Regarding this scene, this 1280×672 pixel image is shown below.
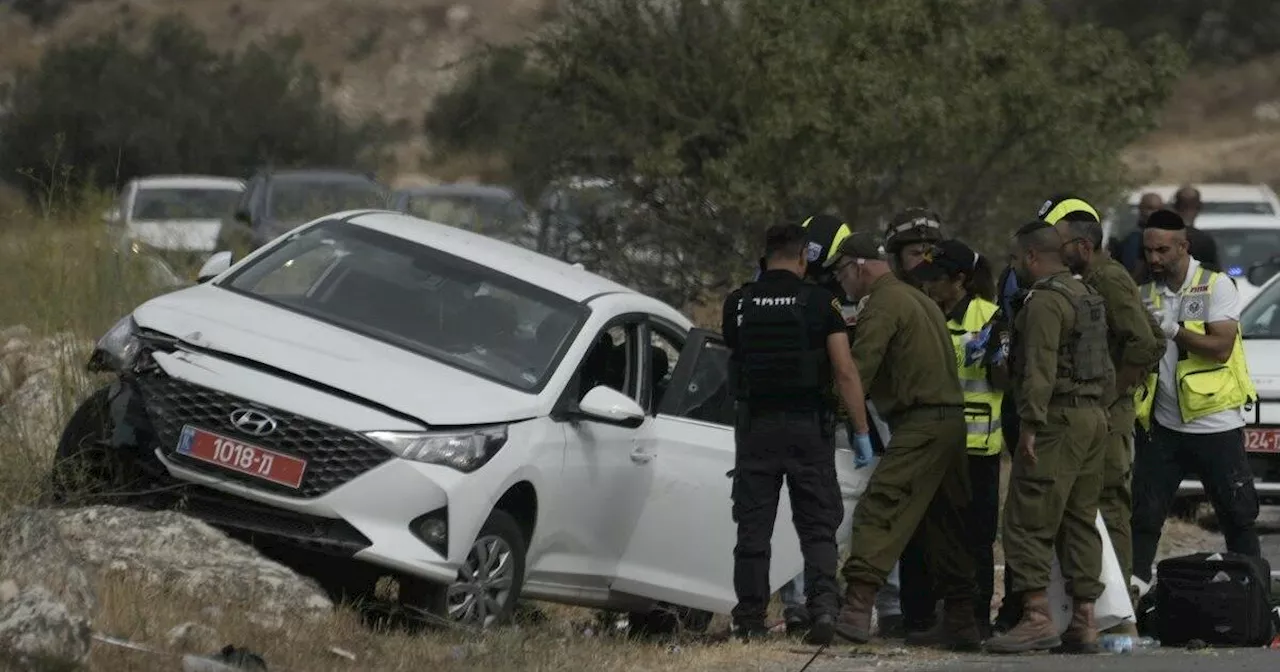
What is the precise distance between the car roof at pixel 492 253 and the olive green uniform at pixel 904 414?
1.20 metres

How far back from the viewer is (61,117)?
128ft

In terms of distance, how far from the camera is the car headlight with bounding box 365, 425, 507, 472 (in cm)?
800

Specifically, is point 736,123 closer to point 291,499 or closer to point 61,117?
point 291,499

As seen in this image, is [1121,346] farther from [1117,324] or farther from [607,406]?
[607,406]

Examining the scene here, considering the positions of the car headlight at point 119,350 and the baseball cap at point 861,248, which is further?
the baseball cap at point 861,248

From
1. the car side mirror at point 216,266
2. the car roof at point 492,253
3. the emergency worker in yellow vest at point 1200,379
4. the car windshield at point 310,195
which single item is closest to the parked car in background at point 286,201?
the car windshield at point 310,195

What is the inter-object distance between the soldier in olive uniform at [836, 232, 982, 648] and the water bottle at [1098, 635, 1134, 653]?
0.50m

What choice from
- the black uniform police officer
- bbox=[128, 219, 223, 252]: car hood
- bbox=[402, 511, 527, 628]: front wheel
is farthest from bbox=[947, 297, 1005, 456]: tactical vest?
bbox=[128, 219, 223, 252]: car hood

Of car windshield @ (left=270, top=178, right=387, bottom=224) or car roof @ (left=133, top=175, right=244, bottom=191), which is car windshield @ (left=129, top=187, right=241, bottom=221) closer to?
car roof @ (left=133, top=175, right=244, bottom=191)

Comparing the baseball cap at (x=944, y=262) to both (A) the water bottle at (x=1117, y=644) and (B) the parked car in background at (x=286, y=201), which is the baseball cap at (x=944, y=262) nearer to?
(A) the water bottle at (x=1117, y=644)

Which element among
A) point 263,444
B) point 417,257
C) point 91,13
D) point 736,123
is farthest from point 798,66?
point 91,13

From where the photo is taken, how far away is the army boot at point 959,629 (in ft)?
30.2

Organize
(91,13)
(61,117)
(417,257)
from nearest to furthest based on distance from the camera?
(417,257) → (61,117) → (91,13)

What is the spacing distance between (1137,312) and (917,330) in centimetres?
87
